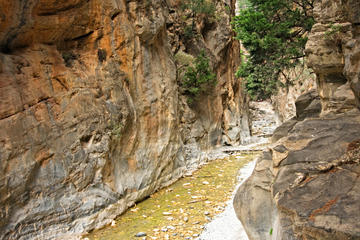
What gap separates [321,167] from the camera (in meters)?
4.12

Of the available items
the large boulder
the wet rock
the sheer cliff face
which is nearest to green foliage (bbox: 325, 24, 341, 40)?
the sheer cliff face

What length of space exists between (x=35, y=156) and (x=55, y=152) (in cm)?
52

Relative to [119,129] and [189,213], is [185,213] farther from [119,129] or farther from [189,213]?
[119,129]

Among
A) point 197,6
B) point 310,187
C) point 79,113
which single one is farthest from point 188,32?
point 310,187

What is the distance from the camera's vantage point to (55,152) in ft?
23.2

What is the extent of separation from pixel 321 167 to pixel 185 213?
208 inches

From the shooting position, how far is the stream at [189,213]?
278 inches

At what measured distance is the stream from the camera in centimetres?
706

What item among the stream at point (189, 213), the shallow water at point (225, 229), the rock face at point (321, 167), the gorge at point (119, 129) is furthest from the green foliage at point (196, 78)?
the shallow water at point (225, 229)

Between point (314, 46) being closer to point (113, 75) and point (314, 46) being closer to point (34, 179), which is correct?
point (113, 75)

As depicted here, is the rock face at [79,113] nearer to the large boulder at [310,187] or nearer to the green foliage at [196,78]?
the green foliage at [196,78]

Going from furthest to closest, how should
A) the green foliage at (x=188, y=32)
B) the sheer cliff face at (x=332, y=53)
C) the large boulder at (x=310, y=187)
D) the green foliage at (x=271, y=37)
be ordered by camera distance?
the green foliage at (x=188, y=32) < the green foliage at (x=271, y=37) < the sheer cliff face at (x=332, y=53) < the large boulder at (x=310, y=187)

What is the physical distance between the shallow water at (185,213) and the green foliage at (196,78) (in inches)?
239

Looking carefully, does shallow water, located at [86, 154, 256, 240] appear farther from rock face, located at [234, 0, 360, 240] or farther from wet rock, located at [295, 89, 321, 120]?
wet rock, located at [295, 89, 321, 120]
